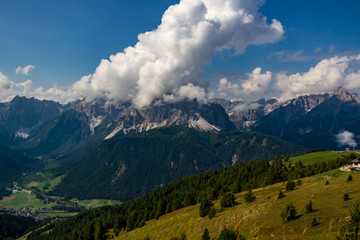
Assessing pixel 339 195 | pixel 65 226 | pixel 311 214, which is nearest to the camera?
pixel 311 214

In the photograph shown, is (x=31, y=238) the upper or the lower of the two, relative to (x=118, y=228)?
lower

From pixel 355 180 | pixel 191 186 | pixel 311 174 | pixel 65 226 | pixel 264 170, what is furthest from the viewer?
pixel 65 226

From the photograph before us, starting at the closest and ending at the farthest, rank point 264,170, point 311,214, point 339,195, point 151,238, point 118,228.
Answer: point 311,214 < point 339,195 < point 151,238 < point 118,228 < point 264,170

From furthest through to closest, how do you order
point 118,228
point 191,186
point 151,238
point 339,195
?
point 191,186 < point 118,228 < point 151,238 < point 339,195

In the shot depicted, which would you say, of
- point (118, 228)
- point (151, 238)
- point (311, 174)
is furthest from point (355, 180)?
point (118, 228)

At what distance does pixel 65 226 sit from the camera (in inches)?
7589

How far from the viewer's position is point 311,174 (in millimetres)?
110688

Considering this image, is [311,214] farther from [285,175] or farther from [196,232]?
[285,175]

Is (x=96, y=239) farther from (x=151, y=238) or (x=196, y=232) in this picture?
(x=196, y=232)

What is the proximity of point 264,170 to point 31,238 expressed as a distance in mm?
209470

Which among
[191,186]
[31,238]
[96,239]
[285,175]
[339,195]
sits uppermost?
[339,195]

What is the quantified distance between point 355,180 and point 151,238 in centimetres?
7160

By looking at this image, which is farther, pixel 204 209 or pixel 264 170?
pixel 264 170

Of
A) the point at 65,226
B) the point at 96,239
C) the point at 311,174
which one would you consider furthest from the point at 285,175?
the point at 65,226
